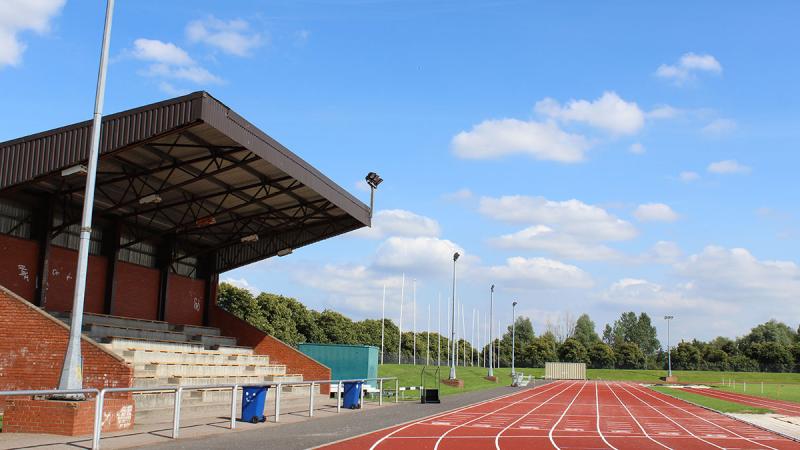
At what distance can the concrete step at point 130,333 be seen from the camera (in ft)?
86.4

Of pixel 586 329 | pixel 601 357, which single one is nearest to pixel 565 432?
pixel 601 357

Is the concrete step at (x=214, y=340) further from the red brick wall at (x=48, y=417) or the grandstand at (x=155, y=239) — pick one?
the red brick wall at (x=48, y=417)

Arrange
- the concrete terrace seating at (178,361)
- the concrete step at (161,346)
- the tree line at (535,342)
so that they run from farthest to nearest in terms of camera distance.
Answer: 1. the tree line at (535,342)
2. the concrete step at (161,346)
3. the concrete terrace seating at (178,361)

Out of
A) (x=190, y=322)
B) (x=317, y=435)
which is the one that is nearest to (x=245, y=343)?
(x=190, y=322)

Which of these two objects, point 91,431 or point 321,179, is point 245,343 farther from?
point 91,431

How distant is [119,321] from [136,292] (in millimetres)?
2927

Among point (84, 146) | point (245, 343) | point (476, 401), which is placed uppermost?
point (84, 146)

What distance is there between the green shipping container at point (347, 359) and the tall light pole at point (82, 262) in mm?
22593

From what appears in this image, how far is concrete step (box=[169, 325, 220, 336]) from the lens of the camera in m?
34.2

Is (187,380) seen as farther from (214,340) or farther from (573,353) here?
(573,353)

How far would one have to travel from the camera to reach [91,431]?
15.4 m

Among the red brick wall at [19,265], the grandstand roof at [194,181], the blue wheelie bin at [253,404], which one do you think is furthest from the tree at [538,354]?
the blue wheelie bin at [253,404]

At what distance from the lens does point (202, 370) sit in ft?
88.8

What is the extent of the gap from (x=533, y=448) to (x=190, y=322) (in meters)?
24.0
